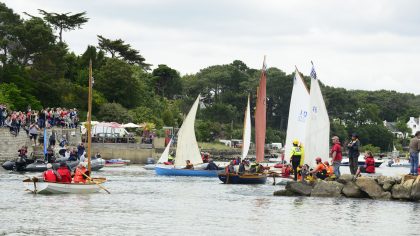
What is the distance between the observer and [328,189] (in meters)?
47.1

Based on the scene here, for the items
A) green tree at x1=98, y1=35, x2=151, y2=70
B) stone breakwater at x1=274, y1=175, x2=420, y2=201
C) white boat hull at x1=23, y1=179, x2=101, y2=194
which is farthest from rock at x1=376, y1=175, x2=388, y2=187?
green tree at x1=98, y1=35, x2=151, y2=70

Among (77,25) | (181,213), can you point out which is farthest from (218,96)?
(181,213)

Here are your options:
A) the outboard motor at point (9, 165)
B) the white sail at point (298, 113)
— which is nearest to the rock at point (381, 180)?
the white sail at point (298, 113)

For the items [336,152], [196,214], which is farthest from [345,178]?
[196,214]

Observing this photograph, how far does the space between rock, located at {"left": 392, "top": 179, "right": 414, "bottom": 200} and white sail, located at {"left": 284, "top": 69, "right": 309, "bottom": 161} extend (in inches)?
513

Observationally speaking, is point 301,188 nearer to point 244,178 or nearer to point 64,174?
point 64,174

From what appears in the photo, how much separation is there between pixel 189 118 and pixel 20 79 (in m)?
36.6

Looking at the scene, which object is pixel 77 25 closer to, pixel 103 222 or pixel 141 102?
pixel 141 102

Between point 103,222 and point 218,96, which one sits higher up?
point 218,96

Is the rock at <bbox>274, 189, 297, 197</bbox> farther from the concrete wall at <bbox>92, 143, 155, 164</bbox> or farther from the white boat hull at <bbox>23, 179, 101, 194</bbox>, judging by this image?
the concrete wall at <bbox>92, 143, 155, 164</bbox>

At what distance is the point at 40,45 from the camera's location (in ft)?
365

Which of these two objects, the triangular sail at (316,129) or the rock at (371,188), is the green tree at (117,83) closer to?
the triangular sail at (316,129)

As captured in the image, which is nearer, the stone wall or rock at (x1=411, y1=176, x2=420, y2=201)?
rock at (x1=411, y1=176, x2=420, y2=201)

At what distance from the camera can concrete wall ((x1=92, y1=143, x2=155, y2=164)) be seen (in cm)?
9519
